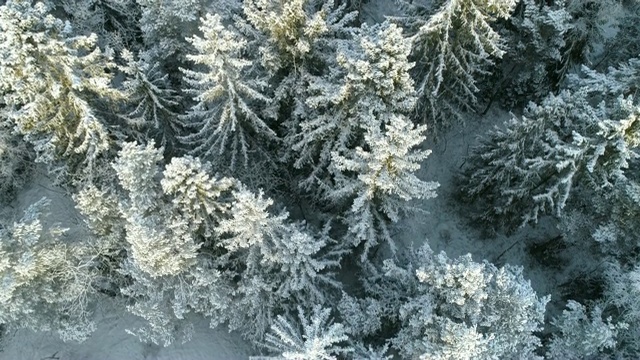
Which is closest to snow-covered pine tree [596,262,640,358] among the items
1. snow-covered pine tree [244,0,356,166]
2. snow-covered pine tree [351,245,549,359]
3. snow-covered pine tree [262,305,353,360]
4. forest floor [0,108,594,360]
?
snow-covered pine tree [351,245,549,359]

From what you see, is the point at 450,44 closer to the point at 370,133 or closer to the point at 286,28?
the point at 370,133

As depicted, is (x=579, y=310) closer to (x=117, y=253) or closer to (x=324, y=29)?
(x=324, y=29)

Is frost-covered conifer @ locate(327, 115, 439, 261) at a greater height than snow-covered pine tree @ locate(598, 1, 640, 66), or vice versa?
snow-covered pine tree @ locate(598, 1, 640, 66)

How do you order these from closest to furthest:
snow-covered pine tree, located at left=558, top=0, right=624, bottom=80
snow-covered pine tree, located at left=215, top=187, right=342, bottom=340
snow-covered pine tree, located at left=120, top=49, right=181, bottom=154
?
1. snow-covered pine tree, located at left=215, top=187, right=342, bottom=340
2. snow-covered pine tree, located at left=120, top=49, right=181, bottom=154
3. snow-covered pine tree, located at left=558, top=0, right=624, bottom=80

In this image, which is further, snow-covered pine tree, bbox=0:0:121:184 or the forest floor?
the forest floor

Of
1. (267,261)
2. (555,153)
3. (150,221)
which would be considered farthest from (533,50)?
(150,221)

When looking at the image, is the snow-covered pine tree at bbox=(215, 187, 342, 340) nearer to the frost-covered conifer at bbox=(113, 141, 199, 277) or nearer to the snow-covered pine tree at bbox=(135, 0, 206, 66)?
the frost-covered conifer at bbox=(113, 141, 199, 277)

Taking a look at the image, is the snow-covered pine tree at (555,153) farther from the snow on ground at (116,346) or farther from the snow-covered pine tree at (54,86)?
Answer: the snow-covered pine tree at (54,86)
